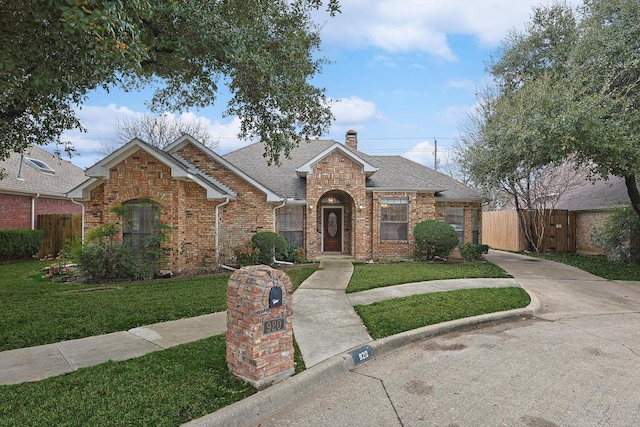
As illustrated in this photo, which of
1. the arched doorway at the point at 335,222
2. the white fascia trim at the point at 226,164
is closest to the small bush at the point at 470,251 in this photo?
the arched doorway at the point at 335,222

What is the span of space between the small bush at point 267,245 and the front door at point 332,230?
3.96m

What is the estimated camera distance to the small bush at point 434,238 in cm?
1394

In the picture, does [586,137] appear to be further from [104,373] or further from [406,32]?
[104,373]

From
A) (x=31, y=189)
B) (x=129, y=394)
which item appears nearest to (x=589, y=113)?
(x=129, y=394)

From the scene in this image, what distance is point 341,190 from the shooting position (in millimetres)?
14820

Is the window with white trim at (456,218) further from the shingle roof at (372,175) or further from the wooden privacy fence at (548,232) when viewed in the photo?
the wooden privacy fence at (548,232)

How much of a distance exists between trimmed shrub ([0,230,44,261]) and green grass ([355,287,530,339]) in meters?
14.5

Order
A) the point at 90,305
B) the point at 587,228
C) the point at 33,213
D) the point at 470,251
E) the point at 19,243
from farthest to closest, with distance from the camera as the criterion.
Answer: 1. the point at 587,228
2. the point at 33,213
3. the point at 19,243
4. the point at 470,251
5. the point at 90,305

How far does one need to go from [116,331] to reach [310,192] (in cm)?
961

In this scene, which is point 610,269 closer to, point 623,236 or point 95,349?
point 623,236

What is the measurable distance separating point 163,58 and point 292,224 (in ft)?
28.0

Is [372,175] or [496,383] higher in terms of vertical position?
[372,175]

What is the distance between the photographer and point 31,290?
29.5ft

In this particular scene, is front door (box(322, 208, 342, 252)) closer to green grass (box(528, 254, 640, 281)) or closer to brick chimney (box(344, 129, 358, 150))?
brick chimney (box(344, 129, 358, 150))
